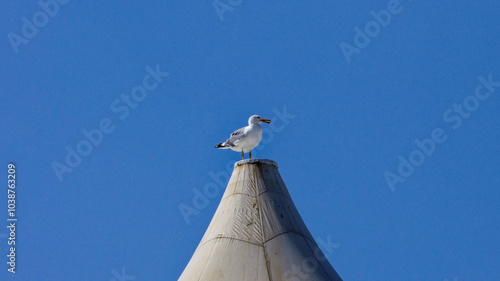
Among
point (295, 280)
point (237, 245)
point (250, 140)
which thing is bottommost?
point (295, 280)

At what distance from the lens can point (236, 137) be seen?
2234 centimetres

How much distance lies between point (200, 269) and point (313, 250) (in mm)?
2460

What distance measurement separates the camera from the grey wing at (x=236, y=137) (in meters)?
22.2

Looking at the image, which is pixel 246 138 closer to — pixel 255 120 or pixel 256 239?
pixel 255 120

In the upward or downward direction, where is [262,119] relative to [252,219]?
upward

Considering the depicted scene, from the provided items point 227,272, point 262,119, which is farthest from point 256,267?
point 262,119

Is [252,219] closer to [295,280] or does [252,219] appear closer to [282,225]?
[282,225]

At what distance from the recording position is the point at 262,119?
74.6ft

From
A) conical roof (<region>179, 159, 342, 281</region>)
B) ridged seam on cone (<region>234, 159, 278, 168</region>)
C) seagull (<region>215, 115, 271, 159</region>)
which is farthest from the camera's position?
seagull (<region>215, 115, 271, 159</region>)

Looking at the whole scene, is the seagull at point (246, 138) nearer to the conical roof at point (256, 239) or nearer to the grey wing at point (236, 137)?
the grey wing at point (236, 137)

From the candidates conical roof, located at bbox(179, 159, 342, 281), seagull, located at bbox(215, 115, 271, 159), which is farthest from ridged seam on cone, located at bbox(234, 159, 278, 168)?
seagull, located at bbox(215, 115, 271, 159)

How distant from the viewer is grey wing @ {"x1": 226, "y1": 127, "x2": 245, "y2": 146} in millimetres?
22250

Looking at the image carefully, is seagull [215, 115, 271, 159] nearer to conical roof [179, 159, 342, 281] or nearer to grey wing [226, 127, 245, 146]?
grey wing [226, 127, 245, 146]

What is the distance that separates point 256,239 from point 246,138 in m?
3.22
